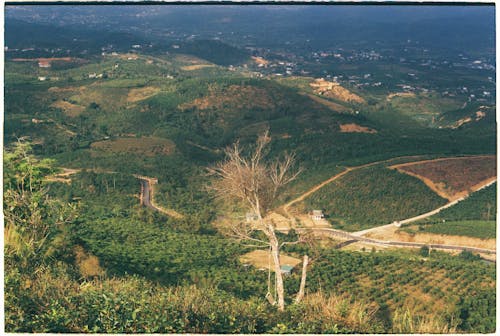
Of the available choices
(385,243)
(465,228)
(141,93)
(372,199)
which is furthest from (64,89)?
(465,228)

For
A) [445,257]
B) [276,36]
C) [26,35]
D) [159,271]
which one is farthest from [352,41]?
[159,271]

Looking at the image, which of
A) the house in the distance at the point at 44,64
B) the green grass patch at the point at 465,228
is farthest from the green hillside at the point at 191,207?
the house in the distance at the point at 44,64

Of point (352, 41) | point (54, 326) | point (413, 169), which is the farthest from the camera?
point (352, 41)

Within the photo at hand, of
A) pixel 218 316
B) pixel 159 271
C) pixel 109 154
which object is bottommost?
pixel 109 154

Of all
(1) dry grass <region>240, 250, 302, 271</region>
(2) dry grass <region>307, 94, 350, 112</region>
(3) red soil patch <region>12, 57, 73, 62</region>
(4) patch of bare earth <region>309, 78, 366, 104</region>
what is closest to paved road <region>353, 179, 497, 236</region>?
(1) dry grass <region>240, 250, 302, 271</region>

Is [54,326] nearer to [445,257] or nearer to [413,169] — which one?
[445,257]

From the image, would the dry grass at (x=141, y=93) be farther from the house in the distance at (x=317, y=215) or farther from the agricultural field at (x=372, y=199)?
the house in the distance at (x=317, y=215)

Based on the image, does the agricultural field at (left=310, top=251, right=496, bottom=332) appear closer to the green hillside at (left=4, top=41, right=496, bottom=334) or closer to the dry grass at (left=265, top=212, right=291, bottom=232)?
the green hillside at (left=4, top=41, right=496, bottom=334)
